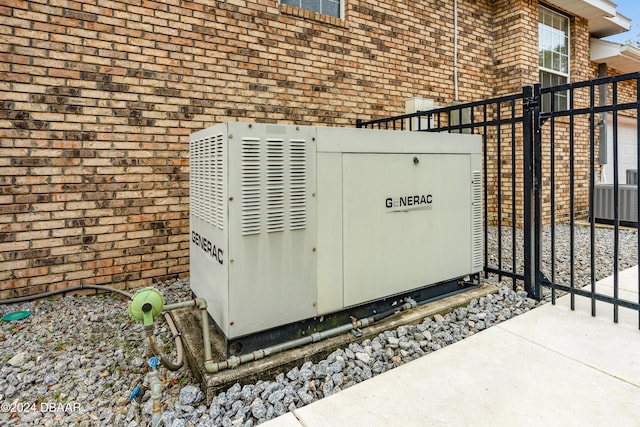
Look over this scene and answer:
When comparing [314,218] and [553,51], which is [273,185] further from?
[553,51]

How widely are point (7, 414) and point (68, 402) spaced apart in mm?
258

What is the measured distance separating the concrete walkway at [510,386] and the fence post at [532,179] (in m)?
0.61

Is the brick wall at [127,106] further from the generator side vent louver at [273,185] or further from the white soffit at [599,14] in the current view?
the white soffit at [599,14]

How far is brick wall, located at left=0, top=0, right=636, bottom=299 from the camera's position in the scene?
3.21m

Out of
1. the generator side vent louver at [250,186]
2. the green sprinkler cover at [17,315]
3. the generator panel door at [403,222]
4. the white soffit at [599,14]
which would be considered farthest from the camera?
the white soffit at [599,14]

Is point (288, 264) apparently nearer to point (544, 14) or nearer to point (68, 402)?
point (68, 402)

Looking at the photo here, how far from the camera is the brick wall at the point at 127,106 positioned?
3.21 m

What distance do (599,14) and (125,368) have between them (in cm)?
1009

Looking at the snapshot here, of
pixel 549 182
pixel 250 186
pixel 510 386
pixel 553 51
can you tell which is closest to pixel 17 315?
pixel 250 186

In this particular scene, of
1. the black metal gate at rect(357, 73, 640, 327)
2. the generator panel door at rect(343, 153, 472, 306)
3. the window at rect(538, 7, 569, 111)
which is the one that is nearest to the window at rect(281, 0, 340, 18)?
the black metal gate at rect(357, 73, 640, 327)

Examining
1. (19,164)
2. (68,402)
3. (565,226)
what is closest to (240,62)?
(19,164)

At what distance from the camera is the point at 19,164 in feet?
10.5

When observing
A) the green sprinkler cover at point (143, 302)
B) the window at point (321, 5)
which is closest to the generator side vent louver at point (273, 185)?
the green sprinkler cover at point (143, 302)

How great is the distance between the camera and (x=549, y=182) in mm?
7277
